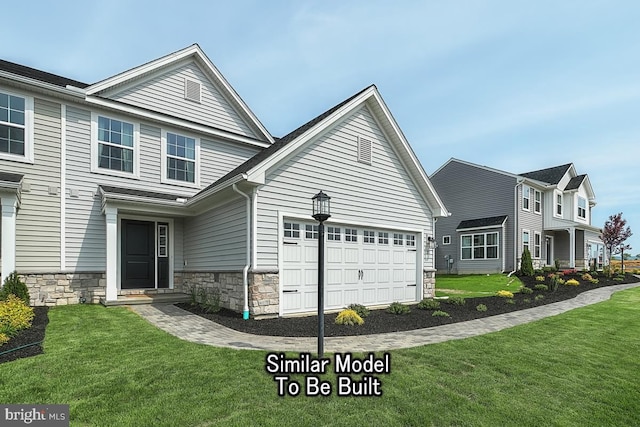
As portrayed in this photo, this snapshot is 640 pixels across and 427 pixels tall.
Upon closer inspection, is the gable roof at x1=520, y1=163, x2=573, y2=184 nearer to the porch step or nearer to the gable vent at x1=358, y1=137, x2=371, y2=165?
the gable vent at x1=358, y1=137, x2=371, y2=165

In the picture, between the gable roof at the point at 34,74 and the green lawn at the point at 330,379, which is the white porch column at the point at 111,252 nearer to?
the green lawn at the point at 330,379

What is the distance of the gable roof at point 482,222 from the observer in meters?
23.6

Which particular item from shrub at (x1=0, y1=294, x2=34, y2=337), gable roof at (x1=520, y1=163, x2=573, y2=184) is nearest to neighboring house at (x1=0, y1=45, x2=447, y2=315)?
shrub at (x1=0, y1=294, x2=34, y2=337)

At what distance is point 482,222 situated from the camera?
24578mm

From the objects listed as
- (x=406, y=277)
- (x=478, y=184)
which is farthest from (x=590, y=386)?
(x=478, y=184)

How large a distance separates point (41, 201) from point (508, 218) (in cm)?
2407

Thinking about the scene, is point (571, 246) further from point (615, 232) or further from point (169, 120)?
point (169, 120)

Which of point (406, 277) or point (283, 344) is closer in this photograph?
point (283, 344)

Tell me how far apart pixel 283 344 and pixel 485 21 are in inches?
332

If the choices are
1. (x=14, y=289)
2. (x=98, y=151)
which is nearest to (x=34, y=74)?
(x=98, y=151)

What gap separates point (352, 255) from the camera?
10562 mm

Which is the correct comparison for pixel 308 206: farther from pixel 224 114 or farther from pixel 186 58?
pixel 186 58

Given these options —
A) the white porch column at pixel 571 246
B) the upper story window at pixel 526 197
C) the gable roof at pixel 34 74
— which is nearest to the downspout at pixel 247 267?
the gable roof at pixel 34 74

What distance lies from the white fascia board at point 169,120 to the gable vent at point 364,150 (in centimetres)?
521
